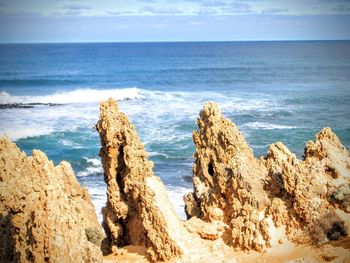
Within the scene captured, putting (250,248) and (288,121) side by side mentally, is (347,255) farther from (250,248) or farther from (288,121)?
(288,121)

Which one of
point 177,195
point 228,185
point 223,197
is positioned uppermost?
point 177,195

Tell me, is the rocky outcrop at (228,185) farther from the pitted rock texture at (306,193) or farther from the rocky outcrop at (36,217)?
the rocky outcrop at (36,217)

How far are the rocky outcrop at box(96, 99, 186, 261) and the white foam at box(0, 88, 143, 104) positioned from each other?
5099 centimetres

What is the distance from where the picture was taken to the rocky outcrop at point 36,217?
382 inches

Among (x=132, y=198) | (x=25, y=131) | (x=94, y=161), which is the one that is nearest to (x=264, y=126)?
(x=94, y=161)

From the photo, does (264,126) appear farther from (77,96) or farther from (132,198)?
(132,198)

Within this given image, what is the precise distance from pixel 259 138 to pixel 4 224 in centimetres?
3346

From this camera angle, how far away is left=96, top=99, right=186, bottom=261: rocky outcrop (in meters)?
13.3

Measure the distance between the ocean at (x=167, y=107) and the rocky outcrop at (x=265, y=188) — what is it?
817 centimetres

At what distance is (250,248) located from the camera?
1306 centimetres

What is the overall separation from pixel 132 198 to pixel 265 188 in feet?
13.7

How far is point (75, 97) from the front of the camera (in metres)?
71.6

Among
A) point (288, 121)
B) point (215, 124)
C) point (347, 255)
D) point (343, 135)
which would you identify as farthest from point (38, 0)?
point (347, 255)

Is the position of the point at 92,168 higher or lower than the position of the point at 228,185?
higher
